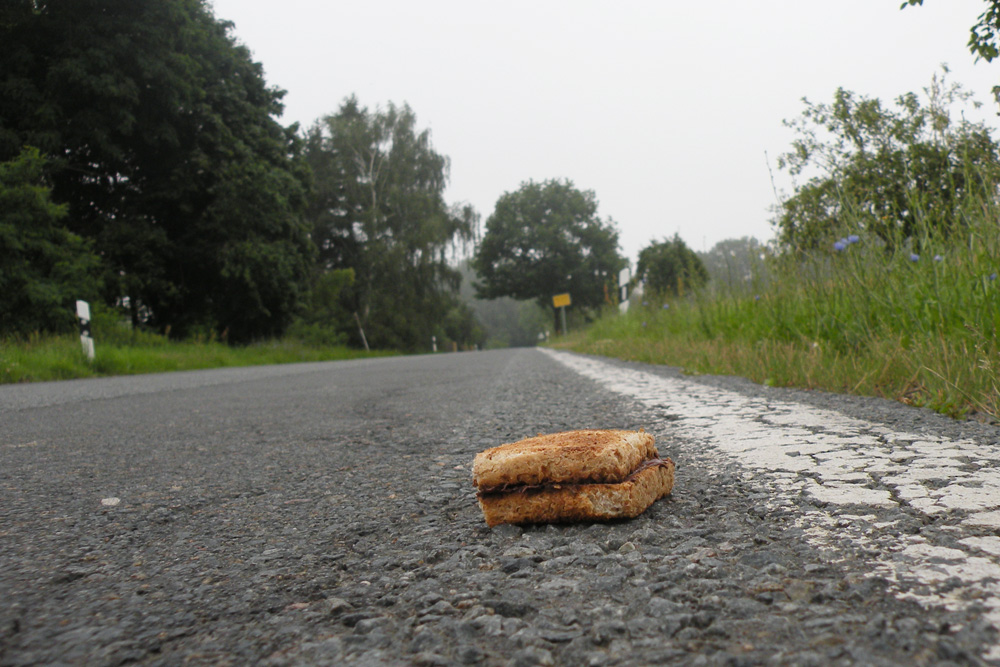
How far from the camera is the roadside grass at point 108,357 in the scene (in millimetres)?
8750

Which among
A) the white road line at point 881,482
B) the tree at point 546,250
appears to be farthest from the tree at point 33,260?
the tree at point 546,250

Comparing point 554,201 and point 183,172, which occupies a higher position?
point 554,201

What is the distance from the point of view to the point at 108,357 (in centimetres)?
1029

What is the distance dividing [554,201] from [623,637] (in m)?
51.4

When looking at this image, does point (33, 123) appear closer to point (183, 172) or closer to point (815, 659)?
point (183, 172)

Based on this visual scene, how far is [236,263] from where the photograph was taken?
18500 mm

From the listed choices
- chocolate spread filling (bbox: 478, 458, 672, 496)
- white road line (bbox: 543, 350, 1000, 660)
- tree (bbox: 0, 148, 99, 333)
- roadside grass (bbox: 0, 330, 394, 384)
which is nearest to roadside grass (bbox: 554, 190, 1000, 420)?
white road line (bbox: 543, 350, 1000, 660)

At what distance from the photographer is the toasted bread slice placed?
1339 millimetres

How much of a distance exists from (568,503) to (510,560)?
7.9 inches

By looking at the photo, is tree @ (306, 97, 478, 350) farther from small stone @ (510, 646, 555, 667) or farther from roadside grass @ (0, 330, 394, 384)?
small stone @ (510, 646, 555, 667)

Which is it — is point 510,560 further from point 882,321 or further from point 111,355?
point 111,355

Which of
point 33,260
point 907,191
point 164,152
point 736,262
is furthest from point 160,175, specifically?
point 907,191

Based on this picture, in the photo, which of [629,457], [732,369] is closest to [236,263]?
[732,369]

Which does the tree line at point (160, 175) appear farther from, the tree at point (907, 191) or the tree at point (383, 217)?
the tree at point (383, 217)
